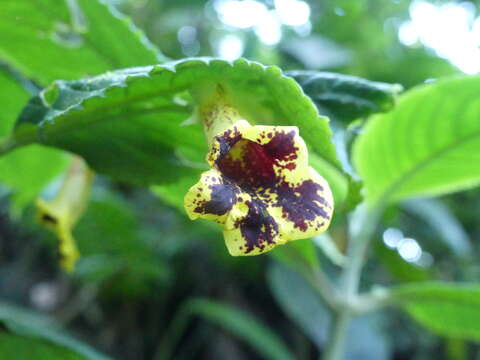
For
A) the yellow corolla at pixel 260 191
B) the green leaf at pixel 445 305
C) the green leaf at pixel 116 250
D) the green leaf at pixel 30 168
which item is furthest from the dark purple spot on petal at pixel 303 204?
the green leaf at pixel 116 250

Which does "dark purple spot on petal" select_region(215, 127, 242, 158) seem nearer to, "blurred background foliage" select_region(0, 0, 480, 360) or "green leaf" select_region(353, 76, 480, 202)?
"green leaf" select_region(353, 76, 480, 202)

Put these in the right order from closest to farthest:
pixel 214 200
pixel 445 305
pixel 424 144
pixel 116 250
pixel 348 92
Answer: pixel 214 200
pixel 348 92
pixel 424 144
pixel 445 305
pixel 116 250

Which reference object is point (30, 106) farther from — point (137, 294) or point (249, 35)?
point (137, 294)

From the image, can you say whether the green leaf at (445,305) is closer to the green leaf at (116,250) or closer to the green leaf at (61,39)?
the green leaf at (61,39)

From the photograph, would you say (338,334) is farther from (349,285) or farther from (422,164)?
(422,164)

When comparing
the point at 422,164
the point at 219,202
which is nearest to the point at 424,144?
the point at 422,164

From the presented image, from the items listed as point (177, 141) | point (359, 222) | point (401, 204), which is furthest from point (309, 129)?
point (401, 204)
